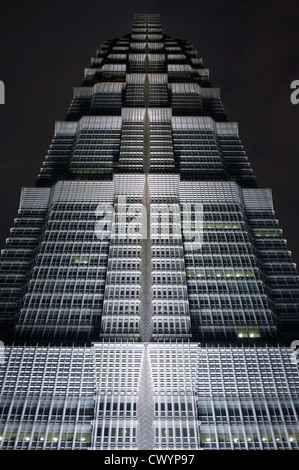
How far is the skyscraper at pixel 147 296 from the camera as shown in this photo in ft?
175

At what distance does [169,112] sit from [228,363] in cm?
7562

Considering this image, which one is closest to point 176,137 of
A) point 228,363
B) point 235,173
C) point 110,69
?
point 235,173

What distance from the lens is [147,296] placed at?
70.2m

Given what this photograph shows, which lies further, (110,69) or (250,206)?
(110,69)

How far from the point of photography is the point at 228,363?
58.4 meters

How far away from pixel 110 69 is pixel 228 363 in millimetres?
107000

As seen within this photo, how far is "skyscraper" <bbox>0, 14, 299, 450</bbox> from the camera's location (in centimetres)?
5328
